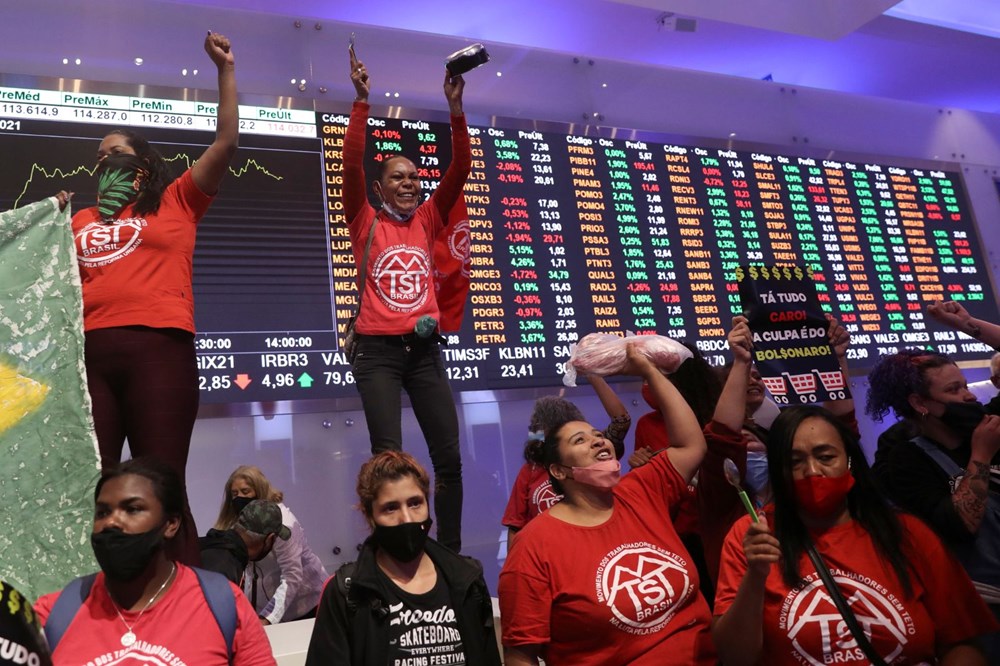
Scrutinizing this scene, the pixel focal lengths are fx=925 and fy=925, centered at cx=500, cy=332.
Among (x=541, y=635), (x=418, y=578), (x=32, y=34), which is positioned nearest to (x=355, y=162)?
(x=418, y=578)

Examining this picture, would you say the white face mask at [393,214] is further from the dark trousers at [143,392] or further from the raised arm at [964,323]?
the raised arm at [964,323]

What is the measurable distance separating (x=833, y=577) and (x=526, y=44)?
5333 mm

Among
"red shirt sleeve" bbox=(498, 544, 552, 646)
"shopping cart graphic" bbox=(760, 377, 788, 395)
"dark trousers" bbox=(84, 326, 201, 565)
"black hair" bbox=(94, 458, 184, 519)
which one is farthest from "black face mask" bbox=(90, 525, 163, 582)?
"shopping cart graphic" bbox=(760, 377, 788, 395)

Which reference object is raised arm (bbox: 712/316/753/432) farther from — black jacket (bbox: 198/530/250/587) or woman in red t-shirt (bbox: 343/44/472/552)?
black jacket (bbox: 198/530/250/587)

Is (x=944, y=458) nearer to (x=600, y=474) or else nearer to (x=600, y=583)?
(x=600, y=474)

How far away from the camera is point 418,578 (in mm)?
2697

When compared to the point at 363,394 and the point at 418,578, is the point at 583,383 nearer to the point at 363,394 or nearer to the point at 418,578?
the point at 363,394

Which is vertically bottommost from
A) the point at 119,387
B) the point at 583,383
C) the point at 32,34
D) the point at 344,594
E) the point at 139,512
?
the point at 344,594

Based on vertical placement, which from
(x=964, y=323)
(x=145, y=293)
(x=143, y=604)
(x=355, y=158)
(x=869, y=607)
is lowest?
(x=869, y=607)

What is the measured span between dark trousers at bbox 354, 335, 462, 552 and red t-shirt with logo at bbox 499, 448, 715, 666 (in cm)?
120

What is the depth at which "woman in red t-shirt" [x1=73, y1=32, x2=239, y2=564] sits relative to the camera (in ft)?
9.50

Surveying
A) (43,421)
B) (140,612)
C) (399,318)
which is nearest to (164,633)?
(140,612)

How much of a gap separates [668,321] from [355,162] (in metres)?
2.94

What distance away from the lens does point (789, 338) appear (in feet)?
12.2
